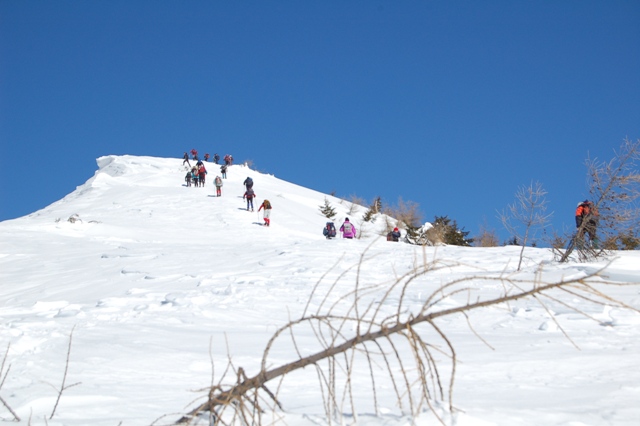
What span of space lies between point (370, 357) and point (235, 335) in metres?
3.62

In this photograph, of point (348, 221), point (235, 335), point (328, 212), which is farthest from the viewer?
point (328, 212)

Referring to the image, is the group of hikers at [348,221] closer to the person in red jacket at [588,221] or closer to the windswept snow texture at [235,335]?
the person in red jacket at [588,221]

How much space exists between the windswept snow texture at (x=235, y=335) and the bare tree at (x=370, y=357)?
0.31ft

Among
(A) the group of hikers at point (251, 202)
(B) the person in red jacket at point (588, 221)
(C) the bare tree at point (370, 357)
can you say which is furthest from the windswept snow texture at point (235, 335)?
(A) the group of hikers at point (251, 202)

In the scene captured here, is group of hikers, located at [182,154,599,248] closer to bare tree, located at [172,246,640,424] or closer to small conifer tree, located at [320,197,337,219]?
bare tree, located at [172,246,640,424]

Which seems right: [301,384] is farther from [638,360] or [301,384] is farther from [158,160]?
[158,160]

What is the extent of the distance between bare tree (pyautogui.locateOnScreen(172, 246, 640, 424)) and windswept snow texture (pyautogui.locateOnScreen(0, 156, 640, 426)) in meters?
0.10

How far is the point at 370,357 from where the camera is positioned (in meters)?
2.88

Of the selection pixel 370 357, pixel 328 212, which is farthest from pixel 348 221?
pixel 370 357

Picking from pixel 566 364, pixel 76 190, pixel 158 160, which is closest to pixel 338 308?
pixel 566 364

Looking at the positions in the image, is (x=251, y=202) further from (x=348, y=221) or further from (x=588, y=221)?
(x=588, y=221)

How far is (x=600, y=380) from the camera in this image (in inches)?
152

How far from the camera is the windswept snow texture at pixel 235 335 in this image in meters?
3.04

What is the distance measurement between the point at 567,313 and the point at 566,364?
3050mm
